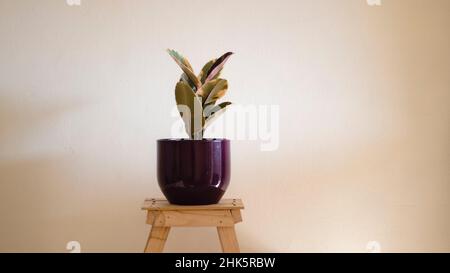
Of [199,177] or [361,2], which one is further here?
[361,2]

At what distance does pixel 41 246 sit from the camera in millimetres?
1834

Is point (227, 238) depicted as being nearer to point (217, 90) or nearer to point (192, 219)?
point (192, 219)

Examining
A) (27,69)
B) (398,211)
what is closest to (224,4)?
(27,69)

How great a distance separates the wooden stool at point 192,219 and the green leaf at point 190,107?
20cm

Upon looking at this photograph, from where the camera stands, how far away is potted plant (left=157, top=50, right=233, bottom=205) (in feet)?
4.92

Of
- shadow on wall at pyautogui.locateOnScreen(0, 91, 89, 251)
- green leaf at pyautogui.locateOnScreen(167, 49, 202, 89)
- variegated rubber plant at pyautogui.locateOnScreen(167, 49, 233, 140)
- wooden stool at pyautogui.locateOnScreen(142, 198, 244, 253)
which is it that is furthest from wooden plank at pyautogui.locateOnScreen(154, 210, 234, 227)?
shadow on wall at pyautogui.locateOnScreen(0, 91, 89, 251)

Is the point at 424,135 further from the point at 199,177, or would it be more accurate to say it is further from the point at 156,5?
the point at 156,5

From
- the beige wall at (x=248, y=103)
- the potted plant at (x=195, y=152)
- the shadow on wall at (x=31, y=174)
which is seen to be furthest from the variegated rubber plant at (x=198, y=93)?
the shadow on wall at (x=31, y=174)

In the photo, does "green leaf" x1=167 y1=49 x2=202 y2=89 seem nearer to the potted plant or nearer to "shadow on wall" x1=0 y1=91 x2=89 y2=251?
the potted plant

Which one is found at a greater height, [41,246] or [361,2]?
[361,2]

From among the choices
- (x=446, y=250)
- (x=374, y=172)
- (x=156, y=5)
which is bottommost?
(x=446, y=250)

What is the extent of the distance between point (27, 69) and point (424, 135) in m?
1.21

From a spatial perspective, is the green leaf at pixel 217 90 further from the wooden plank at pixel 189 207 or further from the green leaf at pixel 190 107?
the wooden plank at pixel 189 207

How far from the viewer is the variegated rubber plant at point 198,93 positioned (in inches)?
59.3
